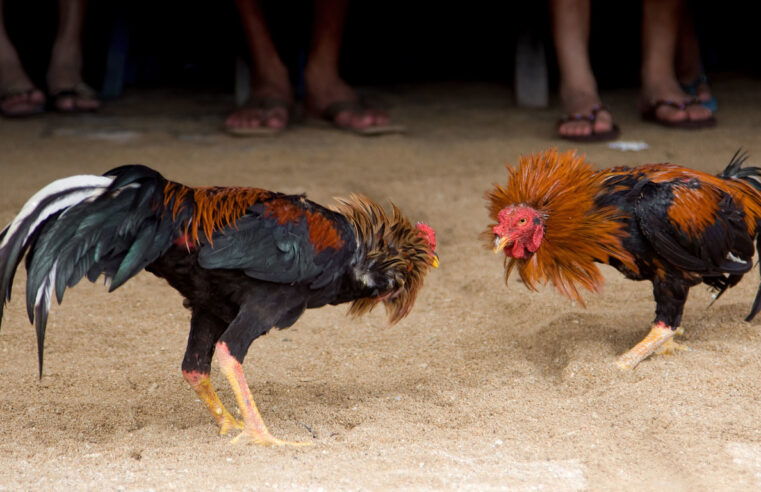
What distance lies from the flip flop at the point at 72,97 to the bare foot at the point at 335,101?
157 cm

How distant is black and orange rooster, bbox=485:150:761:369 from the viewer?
311 centimetres

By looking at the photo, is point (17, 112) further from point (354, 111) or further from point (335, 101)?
point (354, 111)

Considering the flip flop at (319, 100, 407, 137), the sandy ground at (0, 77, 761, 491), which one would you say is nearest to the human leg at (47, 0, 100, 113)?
the sandy ground at (0, 77, 761, 491)

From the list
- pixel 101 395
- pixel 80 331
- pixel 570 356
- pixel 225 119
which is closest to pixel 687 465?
pixel 570 356

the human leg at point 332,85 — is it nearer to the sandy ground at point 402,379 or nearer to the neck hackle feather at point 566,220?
the sandy ground at point 402,379

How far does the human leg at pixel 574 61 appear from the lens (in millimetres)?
5656

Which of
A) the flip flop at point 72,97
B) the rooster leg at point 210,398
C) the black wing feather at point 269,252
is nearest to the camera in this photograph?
the black wing feather at point 269,252

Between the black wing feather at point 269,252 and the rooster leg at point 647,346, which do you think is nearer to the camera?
the black wing feather at point 269,252

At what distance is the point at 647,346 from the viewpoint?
3234mm

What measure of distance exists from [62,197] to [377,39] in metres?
5.67

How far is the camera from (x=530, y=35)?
674 centimetres

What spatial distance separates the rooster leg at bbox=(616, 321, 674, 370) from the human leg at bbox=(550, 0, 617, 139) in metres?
2.58

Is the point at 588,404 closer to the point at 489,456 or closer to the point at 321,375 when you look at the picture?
the point at 489,456

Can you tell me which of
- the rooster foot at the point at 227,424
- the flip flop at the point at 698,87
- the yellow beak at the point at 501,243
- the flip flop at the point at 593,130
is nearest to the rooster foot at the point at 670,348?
the yellow beak at the point at 501,243
